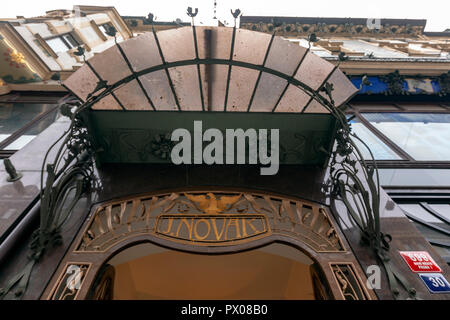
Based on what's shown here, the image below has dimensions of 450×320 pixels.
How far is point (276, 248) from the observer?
241 inches

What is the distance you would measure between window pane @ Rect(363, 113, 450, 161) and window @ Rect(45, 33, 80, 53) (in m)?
17.3

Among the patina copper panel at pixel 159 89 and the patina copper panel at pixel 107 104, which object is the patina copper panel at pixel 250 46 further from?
the patina copper panel at pixel 107 104

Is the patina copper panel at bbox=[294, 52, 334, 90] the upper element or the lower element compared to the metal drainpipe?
upper

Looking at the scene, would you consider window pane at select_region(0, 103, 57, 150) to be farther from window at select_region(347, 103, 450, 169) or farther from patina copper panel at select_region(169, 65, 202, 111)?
window at select_region(347, 103, 450, 169)

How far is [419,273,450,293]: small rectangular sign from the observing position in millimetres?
4215

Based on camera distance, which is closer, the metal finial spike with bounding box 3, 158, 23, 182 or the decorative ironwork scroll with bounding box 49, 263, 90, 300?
the decorative ironwork scroll with bounding box 49, 263, 90, 300

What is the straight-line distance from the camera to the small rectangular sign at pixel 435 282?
4.21 m

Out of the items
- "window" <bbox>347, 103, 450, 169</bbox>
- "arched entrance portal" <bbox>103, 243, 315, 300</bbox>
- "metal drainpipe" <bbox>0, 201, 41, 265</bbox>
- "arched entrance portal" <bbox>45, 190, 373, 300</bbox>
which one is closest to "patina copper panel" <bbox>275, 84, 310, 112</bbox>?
"window" <bbox>347, 103, 450, 169</bbox>

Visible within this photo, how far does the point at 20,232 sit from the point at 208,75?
5406 mm

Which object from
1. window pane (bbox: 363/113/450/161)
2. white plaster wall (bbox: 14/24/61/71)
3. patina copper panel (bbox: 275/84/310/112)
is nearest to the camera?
patina copper panel (bbox: 275/84/310/112)

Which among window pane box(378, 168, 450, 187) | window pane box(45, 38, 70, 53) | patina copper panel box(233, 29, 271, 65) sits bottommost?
window pane box(378, 168, 450, 187)

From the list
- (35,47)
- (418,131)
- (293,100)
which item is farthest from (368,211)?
(35,47)

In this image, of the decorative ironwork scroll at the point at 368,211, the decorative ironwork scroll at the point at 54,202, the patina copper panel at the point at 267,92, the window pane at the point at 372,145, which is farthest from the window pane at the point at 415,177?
the decorative ironwork scroll at the point at 54,202

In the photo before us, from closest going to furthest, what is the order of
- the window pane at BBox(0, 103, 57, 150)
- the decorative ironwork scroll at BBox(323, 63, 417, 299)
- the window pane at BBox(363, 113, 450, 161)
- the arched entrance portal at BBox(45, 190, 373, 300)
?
the decorative ironwork scroll at BBox(323, 63, 417, 299) < the arched entrance portal at BBox(45, 190, 373, 300) < the window pane at BBox(0, 103, 57, 150) < the window pane at BBox(363, 113, 450, 161)
